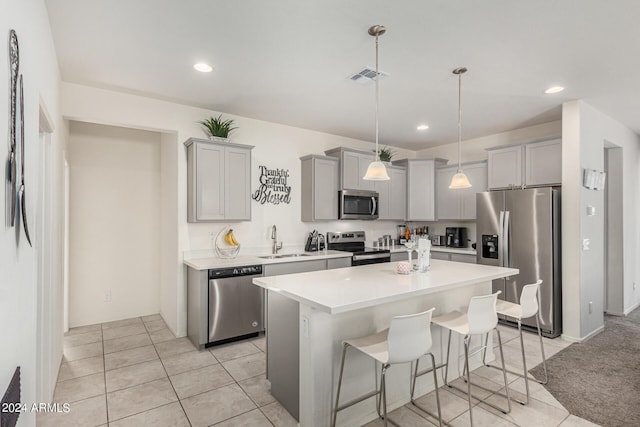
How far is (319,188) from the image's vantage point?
4.78 metres

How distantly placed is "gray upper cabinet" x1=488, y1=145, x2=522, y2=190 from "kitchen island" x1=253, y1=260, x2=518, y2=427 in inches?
86.4

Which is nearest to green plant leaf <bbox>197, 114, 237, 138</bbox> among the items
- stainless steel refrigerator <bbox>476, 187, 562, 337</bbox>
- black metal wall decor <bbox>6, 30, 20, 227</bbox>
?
black metal wall decor <bbox>6, 30, 20, 227</bbox>

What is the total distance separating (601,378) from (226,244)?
A: 13.3ft

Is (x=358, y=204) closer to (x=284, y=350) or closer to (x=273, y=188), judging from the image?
(x=273, y=188)

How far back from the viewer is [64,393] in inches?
105

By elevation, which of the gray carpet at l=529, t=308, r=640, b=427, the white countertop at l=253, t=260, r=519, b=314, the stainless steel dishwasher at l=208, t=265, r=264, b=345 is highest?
the white countertop at l=253, t=260, r=519, b=314

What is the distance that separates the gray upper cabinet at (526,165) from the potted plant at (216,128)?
3671 mm

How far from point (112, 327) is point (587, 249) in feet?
19.0

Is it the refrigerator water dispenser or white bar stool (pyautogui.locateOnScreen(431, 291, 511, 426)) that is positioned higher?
the refrigerator water dispenser

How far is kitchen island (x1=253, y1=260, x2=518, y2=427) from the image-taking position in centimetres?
206

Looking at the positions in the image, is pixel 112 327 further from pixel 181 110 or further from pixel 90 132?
pixel 181 110

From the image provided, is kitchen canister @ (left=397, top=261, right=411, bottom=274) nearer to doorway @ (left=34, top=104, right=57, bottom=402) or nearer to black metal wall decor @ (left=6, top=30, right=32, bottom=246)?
black metal wall decor @ (left=6, top=30, right=32, bottom=246)

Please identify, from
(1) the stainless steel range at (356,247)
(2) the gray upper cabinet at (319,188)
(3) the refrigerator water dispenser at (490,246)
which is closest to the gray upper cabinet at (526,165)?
(3) the refrigerator water dispenser at (490,246)

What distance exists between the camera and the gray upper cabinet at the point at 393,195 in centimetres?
553
